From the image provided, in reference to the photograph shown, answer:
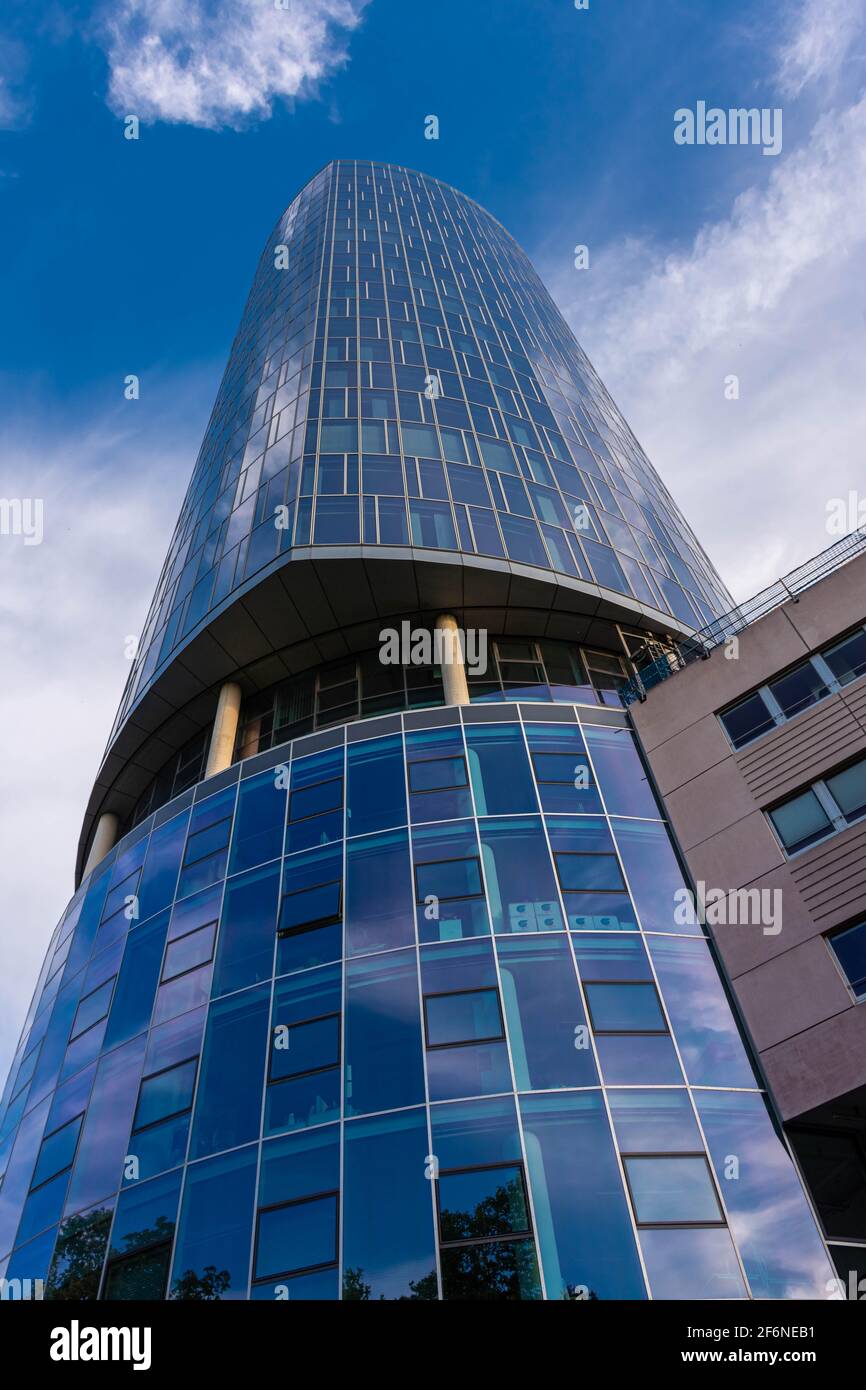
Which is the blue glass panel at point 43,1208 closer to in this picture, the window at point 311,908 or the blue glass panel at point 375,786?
the window at point 311,908

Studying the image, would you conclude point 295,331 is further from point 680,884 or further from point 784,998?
point 784,998

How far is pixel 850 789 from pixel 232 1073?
47.1 feet

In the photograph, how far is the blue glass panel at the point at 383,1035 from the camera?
17828mm

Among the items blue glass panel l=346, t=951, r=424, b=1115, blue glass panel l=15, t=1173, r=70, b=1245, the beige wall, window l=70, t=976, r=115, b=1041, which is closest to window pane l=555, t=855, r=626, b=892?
the beige wall

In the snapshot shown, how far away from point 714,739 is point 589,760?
3.24 m

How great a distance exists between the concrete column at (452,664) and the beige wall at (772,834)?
16.8ft

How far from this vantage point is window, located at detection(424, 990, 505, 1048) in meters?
18.5

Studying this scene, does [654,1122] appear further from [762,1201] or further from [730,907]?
[730,907]
